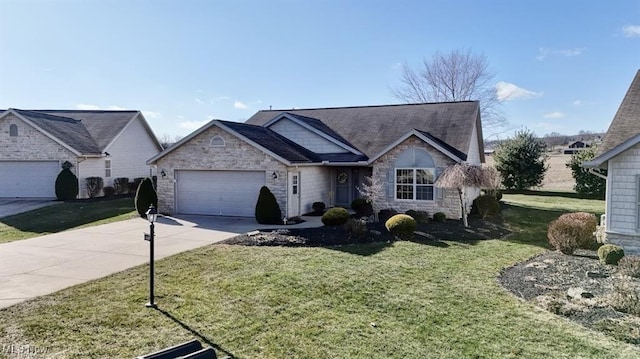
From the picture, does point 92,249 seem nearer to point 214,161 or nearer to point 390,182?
point 214,161

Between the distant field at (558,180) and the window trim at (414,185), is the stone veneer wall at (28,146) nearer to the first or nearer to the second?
the window trim at (414,185)

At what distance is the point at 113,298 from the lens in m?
8.16

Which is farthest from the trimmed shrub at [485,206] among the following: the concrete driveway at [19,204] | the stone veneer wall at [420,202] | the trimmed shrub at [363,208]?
A: the concrete driveway at [19,204]

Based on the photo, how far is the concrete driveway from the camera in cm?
2094

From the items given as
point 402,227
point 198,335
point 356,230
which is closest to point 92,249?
point 198,335

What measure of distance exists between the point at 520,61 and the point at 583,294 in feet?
92.4

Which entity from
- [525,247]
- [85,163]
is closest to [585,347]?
[525,247]

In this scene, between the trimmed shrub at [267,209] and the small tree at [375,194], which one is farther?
the small tree at [375,194]

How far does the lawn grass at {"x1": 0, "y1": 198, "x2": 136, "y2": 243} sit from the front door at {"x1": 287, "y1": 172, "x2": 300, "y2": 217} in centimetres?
707

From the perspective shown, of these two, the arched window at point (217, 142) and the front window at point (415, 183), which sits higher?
the arched window at point (217, 142)

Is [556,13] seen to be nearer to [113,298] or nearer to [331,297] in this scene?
[331,297]

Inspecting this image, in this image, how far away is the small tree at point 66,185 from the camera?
24.2 m

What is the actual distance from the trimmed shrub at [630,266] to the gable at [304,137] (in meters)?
13.4

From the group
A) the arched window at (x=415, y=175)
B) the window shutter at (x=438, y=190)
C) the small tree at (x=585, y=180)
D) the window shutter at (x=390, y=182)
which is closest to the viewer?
the window shutter at (x=438, y=190)
